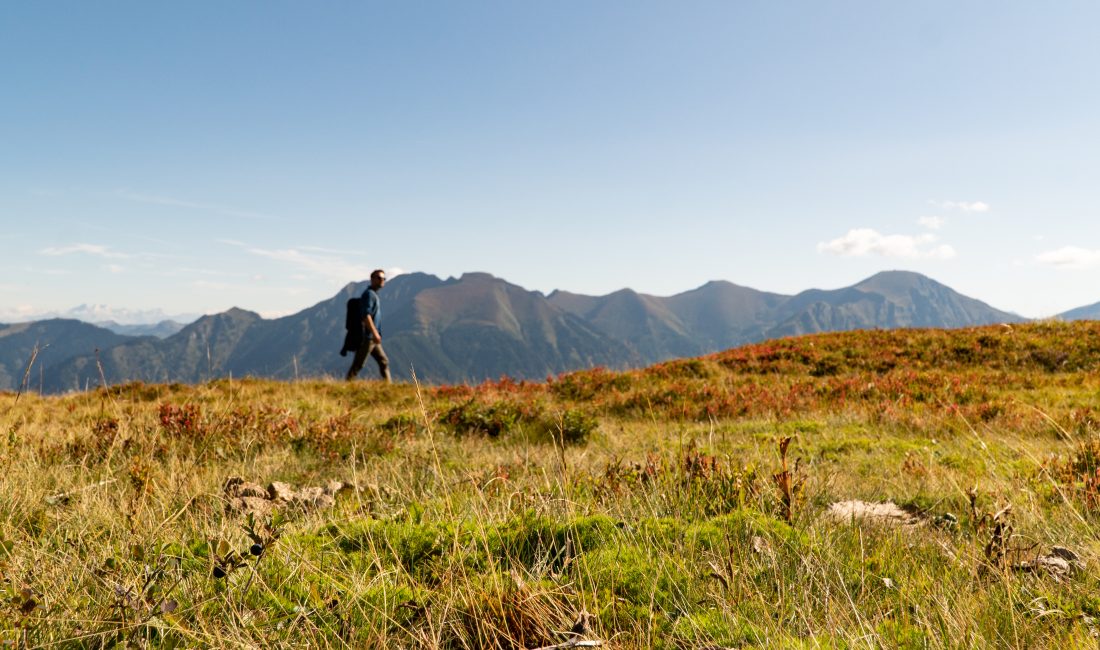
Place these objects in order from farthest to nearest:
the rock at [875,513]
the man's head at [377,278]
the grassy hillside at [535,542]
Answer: the man's head at [377,278]
the rock at [875,513]
the grassy hillside at [535,542]

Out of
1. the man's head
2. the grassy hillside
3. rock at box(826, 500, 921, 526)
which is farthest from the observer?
the man's head

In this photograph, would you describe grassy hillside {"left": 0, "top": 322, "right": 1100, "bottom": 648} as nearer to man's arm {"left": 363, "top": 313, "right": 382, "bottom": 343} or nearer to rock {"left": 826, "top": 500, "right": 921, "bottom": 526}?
rock {"left": 826, "top": 500, "right": 921, "bottom": 526}

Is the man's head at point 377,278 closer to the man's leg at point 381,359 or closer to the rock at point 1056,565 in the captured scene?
the man's leg at point 381,359

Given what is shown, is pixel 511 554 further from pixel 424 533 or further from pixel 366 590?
pixel 366 590

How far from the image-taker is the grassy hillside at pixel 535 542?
7.39 feet

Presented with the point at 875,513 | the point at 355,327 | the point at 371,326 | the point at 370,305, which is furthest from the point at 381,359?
the point at 875,513

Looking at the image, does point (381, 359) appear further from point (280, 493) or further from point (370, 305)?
point (280, 493)

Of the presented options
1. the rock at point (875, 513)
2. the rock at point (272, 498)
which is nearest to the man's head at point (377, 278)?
the rock at point (272, 498)

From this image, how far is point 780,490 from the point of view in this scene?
3.99m

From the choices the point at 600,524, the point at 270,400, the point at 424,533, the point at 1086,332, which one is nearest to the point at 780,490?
the point at 600,524

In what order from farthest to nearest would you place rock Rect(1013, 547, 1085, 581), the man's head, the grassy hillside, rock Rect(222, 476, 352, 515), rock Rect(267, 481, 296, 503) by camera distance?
the man's head
rock Rect(267, 481, 296, 503)
rock Rect(222, 476, 352, 515)
rock Rect(1013, 547, 1085, 581)
the grassy hillside

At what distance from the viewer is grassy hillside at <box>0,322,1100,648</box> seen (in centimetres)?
225

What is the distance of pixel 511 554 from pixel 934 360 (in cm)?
→ 1630

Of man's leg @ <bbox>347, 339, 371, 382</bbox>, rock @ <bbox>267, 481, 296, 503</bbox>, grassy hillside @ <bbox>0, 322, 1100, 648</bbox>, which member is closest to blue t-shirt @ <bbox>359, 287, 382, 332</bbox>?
man's leg @ <bbox>347, 339, 371, 382</bbox>
